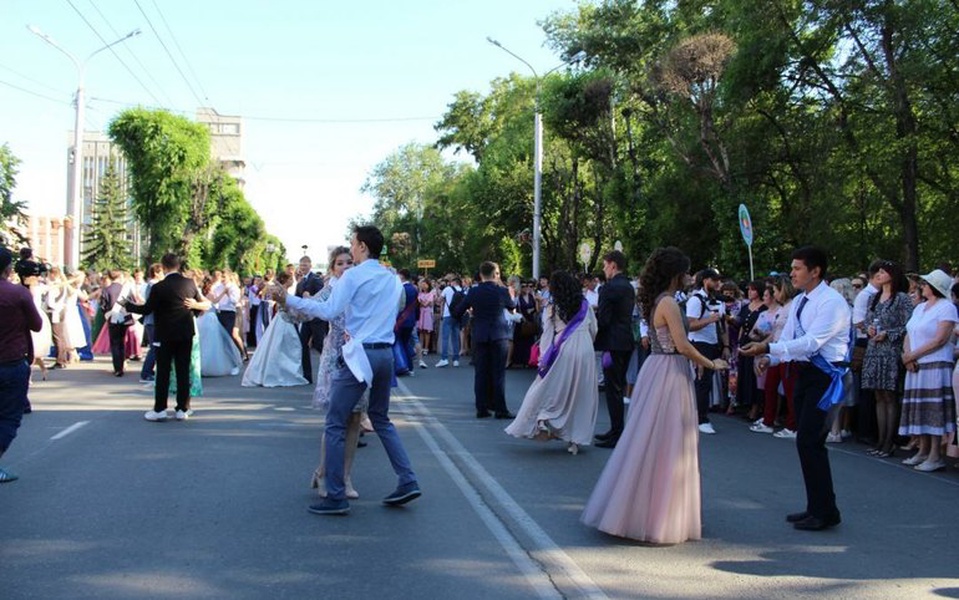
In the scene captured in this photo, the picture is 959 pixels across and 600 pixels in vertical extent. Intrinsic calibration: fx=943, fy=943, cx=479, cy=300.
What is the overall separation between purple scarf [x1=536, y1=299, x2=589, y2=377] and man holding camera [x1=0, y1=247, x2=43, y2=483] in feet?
15.7

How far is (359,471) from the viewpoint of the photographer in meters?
8.36

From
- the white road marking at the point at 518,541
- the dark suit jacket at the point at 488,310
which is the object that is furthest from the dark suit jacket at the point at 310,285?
the white road marking at the point at 518,541

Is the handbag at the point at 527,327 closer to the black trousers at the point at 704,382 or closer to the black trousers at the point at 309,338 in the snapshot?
the black trousers at the point at 309,338

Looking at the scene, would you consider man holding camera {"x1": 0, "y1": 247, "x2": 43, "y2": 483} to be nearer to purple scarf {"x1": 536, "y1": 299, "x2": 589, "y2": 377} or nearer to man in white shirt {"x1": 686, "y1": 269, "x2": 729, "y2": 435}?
purple scarf {"x1": 536, "y1": 299, "x2": 589, "y2": 377}

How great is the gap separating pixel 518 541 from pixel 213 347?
12.5 meters

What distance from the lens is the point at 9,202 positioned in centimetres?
2223

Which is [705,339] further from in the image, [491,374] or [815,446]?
[815,446]

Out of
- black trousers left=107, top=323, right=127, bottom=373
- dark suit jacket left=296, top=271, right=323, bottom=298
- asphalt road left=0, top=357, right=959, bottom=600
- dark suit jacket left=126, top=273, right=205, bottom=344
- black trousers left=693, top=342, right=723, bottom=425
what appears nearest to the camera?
asphalt road left=0, top=357, right=959, bottom=600

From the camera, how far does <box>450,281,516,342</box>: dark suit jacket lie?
41.1ft

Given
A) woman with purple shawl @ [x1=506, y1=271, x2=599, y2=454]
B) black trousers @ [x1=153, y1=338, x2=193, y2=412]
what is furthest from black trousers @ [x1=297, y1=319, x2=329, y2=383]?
woman with purple shawl @ [x1=506, y1=271, x2=599, y2=454]

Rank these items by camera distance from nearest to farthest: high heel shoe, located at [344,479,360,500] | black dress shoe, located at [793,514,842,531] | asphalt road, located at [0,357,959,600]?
asphalt road, located at [0,357,959,600] → black dress shoe, located at [793,514,842,531] → high heel shoe, located at [344,479,360,500]

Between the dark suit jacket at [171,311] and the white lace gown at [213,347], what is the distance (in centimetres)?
599

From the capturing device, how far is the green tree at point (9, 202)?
2206 cm

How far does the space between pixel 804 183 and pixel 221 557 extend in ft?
83.1
